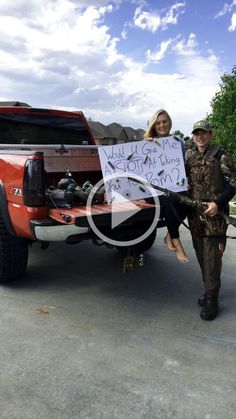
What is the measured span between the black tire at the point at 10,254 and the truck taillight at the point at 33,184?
604mm

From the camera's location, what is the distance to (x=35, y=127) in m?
5.48

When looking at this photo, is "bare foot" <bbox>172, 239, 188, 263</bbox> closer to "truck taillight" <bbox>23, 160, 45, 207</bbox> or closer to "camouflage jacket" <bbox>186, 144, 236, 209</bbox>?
"camouflage jacket" <bbox>186, 144, 236, 209</bbox>

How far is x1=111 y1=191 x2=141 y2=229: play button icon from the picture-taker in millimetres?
3662

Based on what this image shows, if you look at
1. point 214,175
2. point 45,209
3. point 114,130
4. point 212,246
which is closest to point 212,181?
point 214,175

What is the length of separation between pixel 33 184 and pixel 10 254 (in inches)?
34.1

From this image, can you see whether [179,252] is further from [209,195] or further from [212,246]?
[209,195]

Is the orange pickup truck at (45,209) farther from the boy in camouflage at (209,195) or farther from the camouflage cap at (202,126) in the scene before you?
the camouflage cap at (202,126)

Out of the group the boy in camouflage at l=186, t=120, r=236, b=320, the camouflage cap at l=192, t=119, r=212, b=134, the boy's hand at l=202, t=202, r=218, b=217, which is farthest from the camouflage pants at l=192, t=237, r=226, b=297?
the camouflage cap at l=192, t=119, r=212, b=134

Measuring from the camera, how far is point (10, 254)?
4.07 m

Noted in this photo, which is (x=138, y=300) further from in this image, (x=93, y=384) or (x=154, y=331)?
(x=93, y=384)

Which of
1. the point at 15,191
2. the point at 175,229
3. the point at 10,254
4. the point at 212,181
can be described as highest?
the point at 212,181

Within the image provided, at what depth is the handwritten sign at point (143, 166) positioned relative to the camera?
145 inches

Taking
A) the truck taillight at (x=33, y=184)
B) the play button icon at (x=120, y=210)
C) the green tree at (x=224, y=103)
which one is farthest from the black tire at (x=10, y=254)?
the green tree at (x=224, y=103)

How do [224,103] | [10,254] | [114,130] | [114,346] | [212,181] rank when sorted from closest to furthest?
1. [114,346]
2. [212,181]
3. [10,254]
4. [224,103]
5. [114,130]
